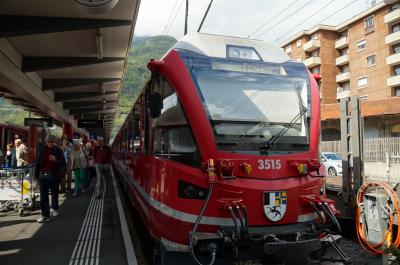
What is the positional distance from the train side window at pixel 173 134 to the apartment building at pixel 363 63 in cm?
3313

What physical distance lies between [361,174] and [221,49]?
12.3 ft

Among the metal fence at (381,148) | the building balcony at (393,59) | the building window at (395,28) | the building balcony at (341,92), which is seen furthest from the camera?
the building balcony at (341,92)

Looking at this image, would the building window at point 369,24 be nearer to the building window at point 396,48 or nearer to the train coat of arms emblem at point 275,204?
the building window at point 396,48

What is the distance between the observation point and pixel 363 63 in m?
44.9

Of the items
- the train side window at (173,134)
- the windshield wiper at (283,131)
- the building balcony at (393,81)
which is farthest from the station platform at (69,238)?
the building balcony at (393,81)

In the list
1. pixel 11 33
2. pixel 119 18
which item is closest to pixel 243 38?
pixel 119 18

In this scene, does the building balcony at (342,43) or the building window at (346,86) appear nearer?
the building balcony at (342,43)

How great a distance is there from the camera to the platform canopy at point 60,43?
28.3 ft

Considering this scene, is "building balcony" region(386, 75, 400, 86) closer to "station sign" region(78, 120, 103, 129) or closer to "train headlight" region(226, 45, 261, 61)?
"station sign" region(78, 120, 103, 129)

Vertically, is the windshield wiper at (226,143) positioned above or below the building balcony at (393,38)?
below

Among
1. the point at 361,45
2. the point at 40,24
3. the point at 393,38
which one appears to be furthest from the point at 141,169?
the point at 361,45

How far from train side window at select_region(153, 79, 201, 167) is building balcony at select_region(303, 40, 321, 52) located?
50156mm

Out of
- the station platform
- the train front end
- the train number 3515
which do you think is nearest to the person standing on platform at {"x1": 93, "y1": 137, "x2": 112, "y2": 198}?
the station platform

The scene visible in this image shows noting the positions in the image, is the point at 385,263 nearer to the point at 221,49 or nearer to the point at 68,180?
the point at 221,49
